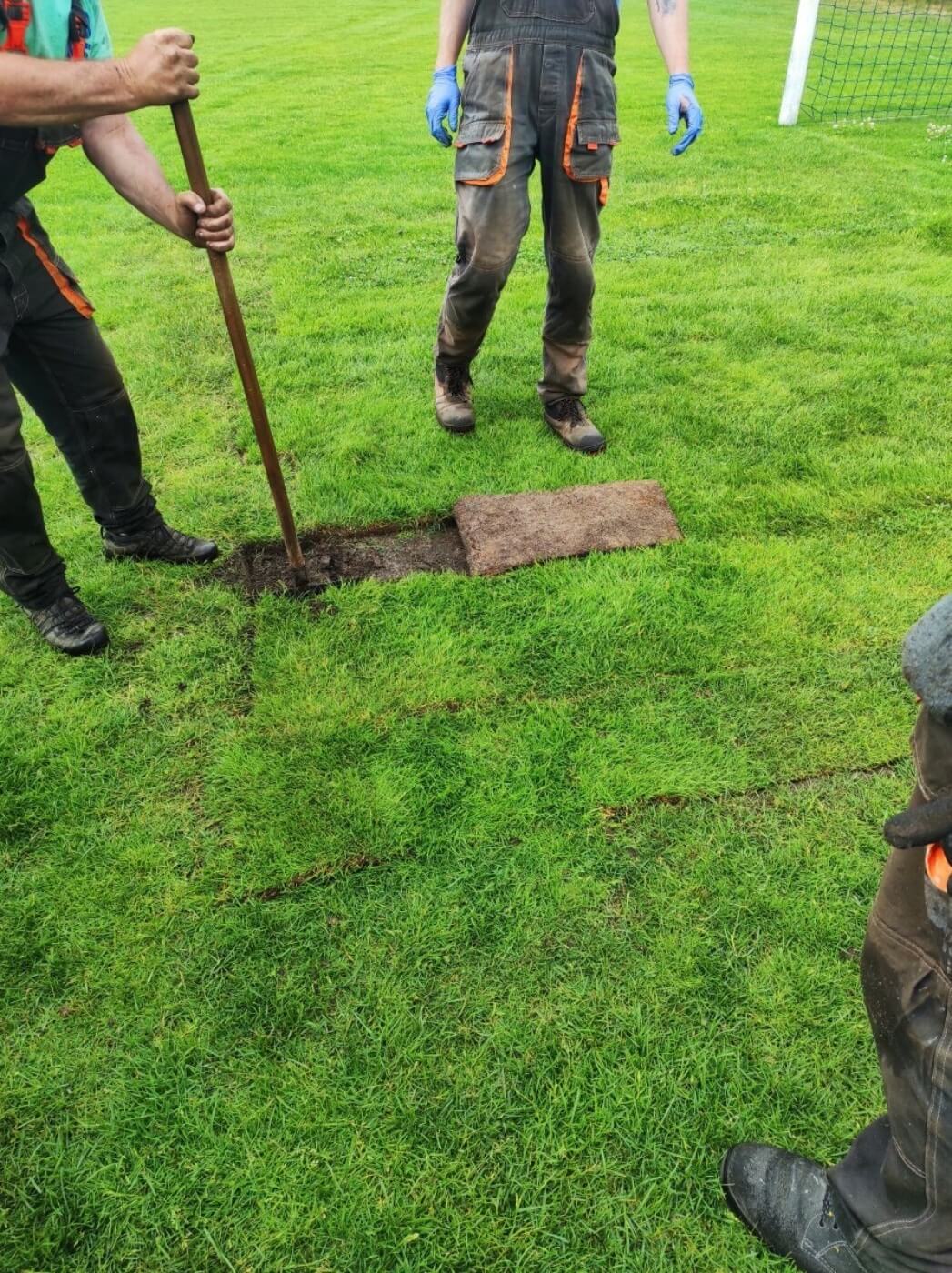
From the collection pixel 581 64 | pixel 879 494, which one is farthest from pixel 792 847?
pixel 581 64

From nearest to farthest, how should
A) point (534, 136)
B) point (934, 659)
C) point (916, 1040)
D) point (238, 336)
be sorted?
point (934, 659), point (916, 1040), point (238, 336), point (534, 136)

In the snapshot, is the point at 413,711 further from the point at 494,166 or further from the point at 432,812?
the point at 494,166

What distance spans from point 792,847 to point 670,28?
129 inches

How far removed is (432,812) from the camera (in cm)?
229

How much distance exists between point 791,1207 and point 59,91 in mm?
2831

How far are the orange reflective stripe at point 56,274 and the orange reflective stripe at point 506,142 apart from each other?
154 cm

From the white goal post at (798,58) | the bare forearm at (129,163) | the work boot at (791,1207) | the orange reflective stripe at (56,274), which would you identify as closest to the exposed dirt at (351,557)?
the orange reflective stripe at (56,274)

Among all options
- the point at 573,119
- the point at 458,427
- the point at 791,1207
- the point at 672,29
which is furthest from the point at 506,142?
the point at 791,1207

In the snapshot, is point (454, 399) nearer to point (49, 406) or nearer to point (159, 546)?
point (159, 546)

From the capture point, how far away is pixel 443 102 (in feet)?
11.2

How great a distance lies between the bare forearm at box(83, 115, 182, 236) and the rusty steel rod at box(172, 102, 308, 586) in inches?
6.0

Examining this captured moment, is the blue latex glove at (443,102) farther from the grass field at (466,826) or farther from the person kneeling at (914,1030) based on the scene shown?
the person kneeling at (914,1030)

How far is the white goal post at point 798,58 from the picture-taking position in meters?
8.15

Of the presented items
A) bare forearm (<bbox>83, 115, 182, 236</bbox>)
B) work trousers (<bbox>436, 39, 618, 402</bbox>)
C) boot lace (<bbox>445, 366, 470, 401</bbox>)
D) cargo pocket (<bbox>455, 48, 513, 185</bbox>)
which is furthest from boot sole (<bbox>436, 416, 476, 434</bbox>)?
bare forearm (<bbox>83, 115, 182, 236</bbox>)
